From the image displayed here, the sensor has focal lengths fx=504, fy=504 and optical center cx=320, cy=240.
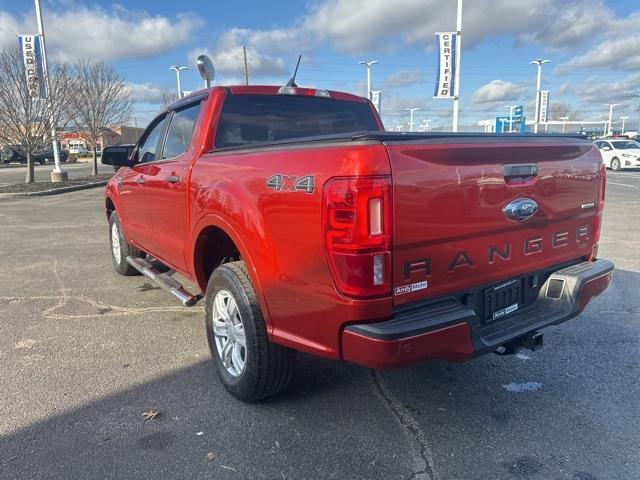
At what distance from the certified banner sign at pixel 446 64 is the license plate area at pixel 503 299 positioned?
18.9 metres

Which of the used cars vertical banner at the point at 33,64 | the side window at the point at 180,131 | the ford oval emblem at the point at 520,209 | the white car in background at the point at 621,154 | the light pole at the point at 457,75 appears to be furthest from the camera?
the white car in background at the point at 621,154

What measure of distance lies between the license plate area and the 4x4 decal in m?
1.12

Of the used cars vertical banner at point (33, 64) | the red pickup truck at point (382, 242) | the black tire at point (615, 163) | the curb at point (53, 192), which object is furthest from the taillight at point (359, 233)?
the black tire at point (615, 163)

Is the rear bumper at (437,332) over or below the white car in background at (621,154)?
below

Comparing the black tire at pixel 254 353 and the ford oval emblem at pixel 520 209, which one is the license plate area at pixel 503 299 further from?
the black tire at pixel 254 353

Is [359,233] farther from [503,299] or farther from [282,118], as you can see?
[282,118]

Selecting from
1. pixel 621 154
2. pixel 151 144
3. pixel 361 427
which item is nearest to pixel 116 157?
pixel 151 144

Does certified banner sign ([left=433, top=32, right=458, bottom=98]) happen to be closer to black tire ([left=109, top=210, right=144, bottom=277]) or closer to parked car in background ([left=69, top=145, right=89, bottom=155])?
black tire ([left=109, top=210, right=144, bottom=277])

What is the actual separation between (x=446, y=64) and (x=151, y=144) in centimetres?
1759

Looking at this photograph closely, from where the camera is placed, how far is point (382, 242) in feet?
7.21

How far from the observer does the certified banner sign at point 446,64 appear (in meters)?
19.9

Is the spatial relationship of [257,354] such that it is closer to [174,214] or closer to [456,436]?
[456,436]

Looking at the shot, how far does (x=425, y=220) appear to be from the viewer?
7.60 feet

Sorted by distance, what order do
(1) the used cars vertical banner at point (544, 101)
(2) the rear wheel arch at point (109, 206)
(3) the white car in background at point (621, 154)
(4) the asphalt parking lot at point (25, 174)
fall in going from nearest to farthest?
(2) the rear wheel arch at point (109, 206), (4) the asphalt parking lot at point (25, 174), (3) the white car in background at point (621, 154), (1) the used cars vertical banner at point (544, 101)
